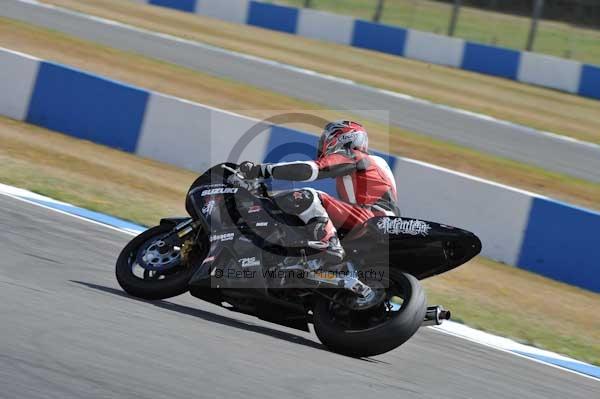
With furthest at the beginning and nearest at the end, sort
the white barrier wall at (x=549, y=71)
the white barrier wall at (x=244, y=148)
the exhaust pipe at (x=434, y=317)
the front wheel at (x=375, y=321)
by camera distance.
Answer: the white barrier wall at (x=549, y=71) < the white barrier wall at (x=244, y=148) < the exhaust pipe at (x=434, y=317) < the front wheel at (x=375, y=321)

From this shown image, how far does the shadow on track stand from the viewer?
6.34 meters

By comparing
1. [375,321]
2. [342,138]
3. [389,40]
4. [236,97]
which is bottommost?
[375,321]

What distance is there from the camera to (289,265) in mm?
6270

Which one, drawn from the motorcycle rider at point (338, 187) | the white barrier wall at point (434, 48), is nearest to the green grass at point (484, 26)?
the white barrier wall at point (434, 48)

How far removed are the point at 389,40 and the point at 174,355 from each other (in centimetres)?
2236

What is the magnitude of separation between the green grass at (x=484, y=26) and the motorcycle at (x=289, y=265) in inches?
818

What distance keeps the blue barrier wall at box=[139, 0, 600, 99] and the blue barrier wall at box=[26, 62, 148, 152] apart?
14.4m

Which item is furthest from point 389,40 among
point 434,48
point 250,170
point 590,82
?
point 250,170

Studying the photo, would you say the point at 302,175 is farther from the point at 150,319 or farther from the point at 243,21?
the point at 243,21

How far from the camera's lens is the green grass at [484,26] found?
1040 inches

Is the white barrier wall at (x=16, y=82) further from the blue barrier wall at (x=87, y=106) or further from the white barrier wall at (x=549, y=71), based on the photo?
the white barrier wall at (x=549, y=71)

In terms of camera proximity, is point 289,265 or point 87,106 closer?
point 289,265

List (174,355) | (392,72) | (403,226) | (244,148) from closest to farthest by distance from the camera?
(174,355), (403,226), (244,148), (392,72)

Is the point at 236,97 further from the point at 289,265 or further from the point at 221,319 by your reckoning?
the point at 289,265
